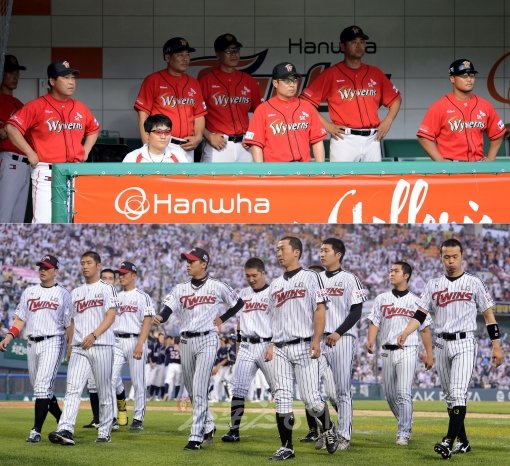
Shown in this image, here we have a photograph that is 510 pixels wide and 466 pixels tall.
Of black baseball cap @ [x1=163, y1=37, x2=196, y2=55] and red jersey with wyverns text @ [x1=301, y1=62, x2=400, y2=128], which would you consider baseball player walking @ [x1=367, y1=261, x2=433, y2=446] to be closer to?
red jersey with wyverns text @ [x1=301, y1=62, x2=400, y2=128]

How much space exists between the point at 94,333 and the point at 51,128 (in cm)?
207

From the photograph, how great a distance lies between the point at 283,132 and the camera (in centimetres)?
1031

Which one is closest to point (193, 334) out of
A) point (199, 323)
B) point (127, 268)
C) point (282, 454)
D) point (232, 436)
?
point (199, 323)

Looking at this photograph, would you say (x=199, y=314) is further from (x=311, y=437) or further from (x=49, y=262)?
(x=311, y=437)

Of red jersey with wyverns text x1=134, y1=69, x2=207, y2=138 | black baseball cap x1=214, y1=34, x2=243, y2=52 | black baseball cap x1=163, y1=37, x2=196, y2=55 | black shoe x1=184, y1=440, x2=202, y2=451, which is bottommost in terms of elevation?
black shoe x1=184, y1=440, x2=202, y2=451

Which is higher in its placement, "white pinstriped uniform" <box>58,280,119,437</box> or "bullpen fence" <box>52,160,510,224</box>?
"bullpen fence" <box>52,160,510,224</box>

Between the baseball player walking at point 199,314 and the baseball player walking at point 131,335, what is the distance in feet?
6.57

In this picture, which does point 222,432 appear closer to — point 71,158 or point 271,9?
point 71,158

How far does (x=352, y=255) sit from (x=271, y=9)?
4598 mm

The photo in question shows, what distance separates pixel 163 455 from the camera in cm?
880

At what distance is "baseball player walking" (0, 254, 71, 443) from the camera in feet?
31.5

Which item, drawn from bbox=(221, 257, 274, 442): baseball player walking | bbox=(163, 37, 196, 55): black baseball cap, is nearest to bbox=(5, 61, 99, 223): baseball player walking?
bbox=(163, 37, 196, 55): black baseball cap

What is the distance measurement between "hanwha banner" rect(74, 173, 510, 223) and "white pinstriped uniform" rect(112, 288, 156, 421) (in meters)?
2.54

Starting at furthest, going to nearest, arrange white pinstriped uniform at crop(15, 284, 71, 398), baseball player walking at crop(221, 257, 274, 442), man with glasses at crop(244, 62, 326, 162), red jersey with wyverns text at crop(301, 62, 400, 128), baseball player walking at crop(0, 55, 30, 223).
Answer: red jersey with wyverns text at crop(301, 62, 400, 128) < baseball player walking at crop(0, 55, 30, 223) < baseball player walking at crop(221, 257, 274, 442) < man with glasses at crop(244, 62, 326, 162) < white pinstriped uniform at crop(15, 284, 71, 398)
